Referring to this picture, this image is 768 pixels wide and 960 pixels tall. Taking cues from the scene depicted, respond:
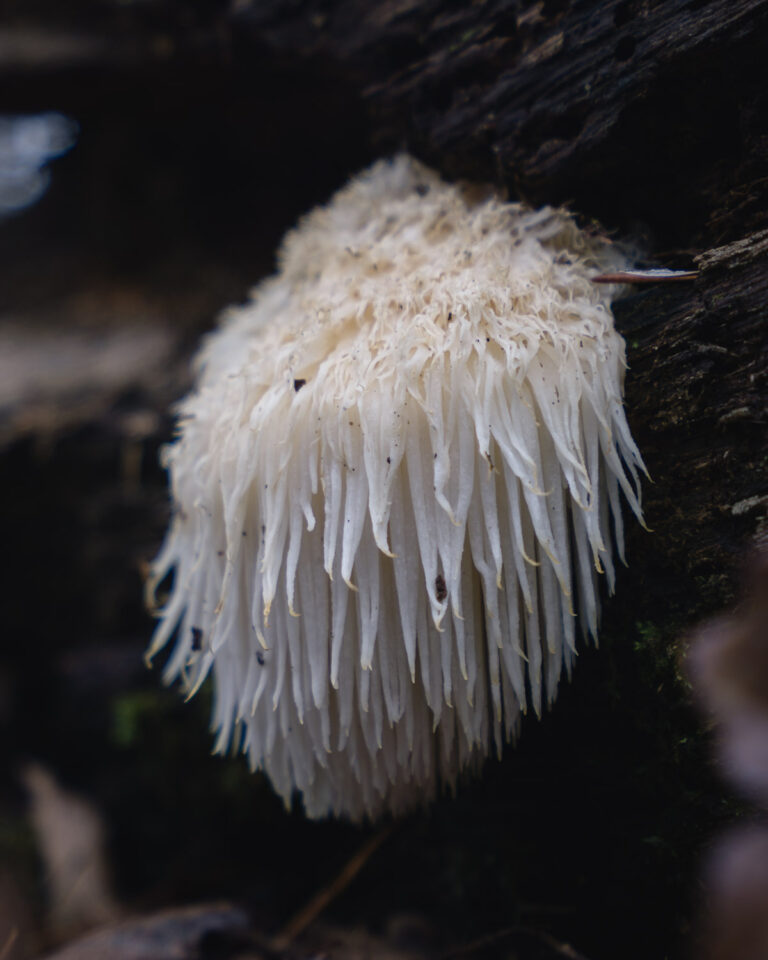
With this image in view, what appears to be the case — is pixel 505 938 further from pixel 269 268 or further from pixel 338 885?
pixel 269 268

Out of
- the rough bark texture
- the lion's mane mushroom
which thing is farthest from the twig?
the lion's mane mushroom

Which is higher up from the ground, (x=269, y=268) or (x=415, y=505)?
(x=269, y=268)

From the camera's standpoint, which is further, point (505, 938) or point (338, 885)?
point (338, 885)

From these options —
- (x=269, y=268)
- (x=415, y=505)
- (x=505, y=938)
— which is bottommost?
(x=505, y=938)

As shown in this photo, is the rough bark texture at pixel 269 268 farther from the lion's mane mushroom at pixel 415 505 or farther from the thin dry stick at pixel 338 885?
the lion's mane mushroom at pixel 415 505

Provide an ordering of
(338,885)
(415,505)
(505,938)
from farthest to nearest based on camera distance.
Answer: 1. (338,885)
2. (505,938)
3. (415,505)

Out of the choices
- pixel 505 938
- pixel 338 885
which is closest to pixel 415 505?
pixel 505 938
